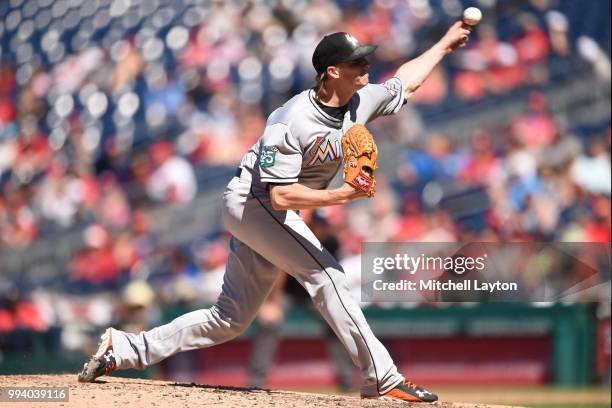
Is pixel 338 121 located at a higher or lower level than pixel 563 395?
higher

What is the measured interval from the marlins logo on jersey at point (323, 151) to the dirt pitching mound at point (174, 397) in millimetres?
1003

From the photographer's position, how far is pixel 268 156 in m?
4.03

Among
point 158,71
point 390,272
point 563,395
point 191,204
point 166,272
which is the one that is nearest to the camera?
point 563,395

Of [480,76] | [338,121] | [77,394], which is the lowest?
[77,394]

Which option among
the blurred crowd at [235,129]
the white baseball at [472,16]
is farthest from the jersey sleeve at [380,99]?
the blurred crowd at [235,129]

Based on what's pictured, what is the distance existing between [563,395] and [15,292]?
529 cm

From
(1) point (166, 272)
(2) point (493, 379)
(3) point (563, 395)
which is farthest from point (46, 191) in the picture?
(3) point (563, 395)

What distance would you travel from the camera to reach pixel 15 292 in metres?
9.93

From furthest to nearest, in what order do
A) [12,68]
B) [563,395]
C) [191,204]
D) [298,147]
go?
[12,68]
[191,204]
[563,395]
[298,147]

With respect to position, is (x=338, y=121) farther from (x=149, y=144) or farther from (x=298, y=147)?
(x=149, y=144)

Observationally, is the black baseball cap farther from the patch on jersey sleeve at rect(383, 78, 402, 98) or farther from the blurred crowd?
the blurred crowd

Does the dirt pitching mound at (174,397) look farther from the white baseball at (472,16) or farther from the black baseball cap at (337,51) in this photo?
the white baseball at (472,16)

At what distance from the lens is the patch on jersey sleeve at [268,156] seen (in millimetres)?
4016

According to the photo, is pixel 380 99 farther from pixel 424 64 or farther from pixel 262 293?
pixel 262 293
